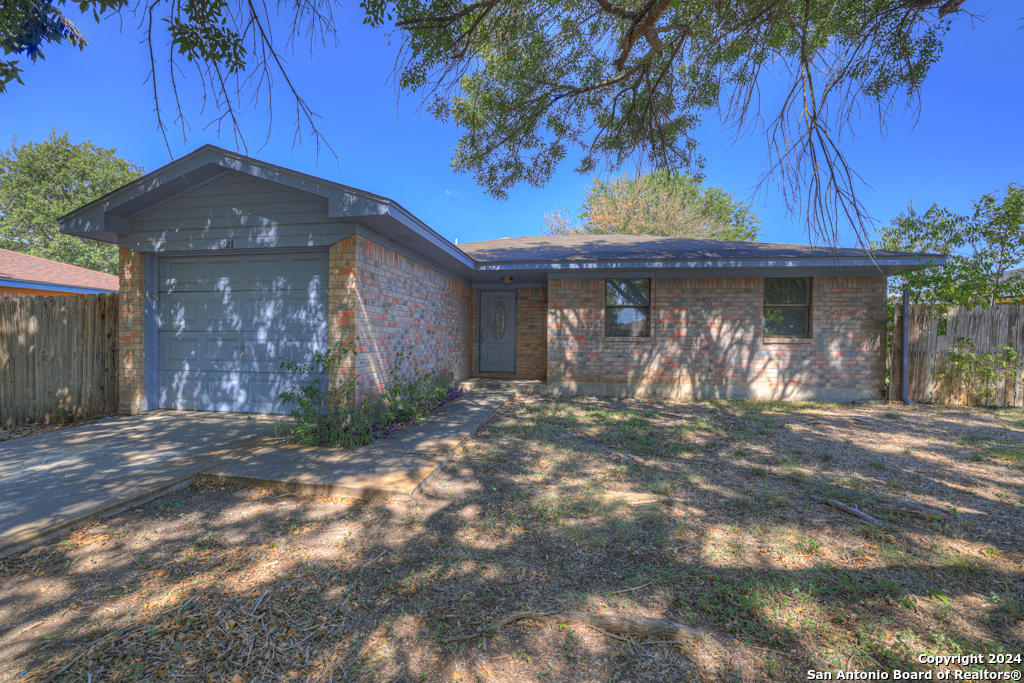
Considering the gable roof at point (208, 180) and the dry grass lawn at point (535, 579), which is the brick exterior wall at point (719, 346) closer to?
the gable roof at point (208, 180)

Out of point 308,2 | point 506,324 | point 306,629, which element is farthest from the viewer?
point 506,324

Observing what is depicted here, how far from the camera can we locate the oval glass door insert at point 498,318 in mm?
10453

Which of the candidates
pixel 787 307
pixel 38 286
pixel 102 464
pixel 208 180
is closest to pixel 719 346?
pixel 787 307

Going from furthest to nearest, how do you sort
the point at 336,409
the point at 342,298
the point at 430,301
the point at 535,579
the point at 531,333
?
1. the point at 531,333
2. the point at 430,301
3. the point at 342,298
4. the point at 336,409
5. the point at 535,579

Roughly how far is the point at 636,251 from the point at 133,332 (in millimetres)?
9000

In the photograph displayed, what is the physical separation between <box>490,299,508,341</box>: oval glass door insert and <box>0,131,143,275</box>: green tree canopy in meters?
24.3

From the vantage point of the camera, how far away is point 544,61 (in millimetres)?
5500

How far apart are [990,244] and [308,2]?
14.6m

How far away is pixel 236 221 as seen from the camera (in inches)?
216

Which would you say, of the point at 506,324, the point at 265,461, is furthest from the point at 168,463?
the point at 506,324

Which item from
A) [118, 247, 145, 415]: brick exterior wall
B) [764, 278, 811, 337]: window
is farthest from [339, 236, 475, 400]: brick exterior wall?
[764, 278, 811, 337]: window

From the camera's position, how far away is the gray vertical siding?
5230mm

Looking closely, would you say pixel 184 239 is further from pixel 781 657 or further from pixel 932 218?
pixel 932 218

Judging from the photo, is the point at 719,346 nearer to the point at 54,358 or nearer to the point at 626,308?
the point at 626,308
